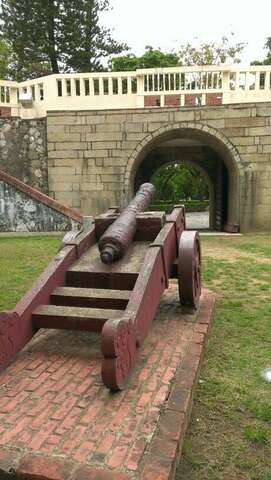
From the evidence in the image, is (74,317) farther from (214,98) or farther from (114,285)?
(214,98)

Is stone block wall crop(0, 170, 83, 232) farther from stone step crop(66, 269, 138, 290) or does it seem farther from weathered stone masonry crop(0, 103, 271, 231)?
stone step crop(66, 269, 138, 290)

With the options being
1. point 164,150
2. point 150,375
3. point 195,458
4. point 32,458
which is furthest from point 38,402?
point 164,150

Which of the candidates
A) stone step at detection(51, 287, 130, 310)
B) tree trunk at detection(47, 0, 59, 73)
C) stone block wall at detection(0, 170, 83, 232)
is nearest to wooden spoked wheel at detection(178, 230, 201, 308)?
stone step at detection(51, 287, 130, 310)

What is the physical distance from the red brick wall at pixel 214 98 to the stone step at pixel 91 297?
877 cm

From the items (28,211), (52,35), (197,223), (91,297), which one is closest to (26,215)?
(28,211)

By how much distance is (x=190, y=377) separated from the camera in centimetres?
264

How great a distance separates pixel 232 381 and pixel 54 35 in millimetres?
21187

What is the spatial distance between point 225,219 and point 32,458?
11.8 m

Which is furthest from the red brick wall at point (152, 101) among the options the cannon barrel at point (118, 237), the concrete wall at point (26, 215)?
the cannon barrel at point (118, 237)

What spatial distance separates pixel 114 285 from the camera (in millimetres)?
3438

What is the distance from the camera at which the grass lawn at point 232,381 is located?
203cm

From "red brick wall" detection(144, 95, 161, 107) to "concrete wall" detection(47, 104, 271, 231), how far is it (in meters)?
0.64

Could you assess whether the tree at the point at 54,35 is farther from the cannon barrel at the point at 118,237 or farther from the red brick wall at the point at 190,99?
the cannon barrel at the point at 118,237

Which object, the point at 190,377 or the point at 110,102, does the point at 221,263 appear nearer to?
the point at 190,377
